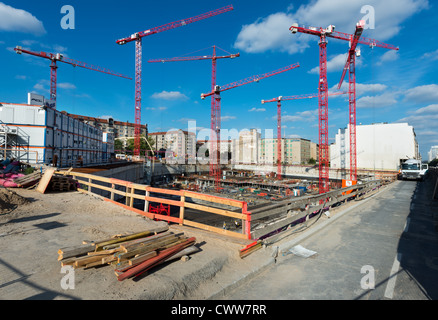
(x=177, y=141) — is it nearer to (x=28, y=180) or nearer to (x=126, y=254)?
(x=28, y=180)

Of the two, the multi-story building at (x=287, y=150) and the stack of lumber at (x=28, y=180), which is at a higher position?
the multi-story building at (x=287, y=150)

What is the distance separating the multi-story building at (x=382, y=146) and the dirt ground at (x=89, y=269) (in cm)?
7790

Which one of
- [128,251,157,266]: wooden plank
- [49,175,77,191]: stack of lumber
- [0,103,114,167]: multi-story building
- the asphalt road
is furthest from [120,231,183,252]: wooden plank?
[0,103,114,167]: multi-story building

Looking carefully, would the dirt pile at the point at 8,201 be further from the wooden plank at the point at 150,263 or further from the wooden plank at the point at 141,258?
the wooden plank at the point at 150,263

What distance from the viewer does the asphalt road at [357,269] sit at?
3.95m

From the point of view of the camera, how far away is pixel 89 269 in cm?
429

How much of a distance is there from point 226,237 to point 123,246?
270 cm

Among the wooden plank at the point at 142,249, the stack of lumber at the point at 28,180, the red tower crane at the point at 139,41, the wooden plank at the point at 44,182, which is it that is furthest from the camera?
the red tower crane at the point at 139,41

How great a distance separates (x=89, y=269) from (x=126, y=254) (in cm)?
73

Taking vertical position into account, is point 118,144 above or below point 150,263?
above

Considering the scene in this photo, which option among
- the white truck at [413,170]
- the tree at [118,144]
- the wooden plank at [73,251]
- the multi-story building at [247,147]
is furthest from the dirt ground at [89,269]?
the multi-story building at [247,147]

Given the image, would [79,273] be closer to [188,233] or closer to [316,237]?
[188,233]

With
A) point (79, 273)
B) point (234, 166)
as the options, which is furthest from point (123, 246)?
point (234, 166)

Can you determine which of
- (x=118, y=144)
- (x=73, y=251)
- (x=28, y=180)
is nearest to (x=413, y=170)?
(x=73, y=251)
